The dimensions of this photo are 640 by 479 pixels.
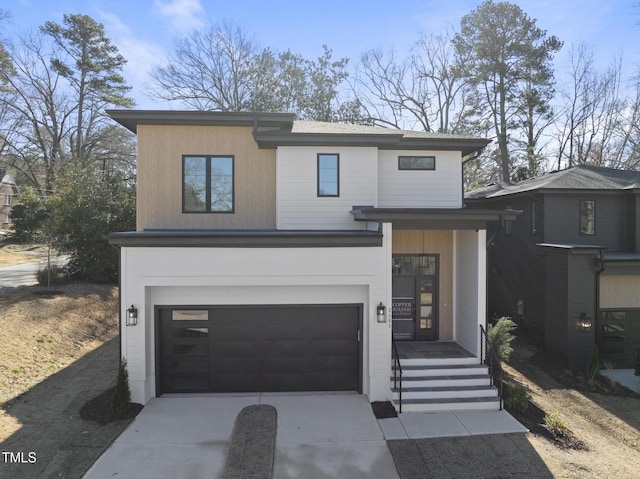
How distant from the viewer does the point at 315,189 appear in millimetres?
10242

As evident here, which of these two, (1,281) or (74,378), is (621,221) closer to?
(74,378)

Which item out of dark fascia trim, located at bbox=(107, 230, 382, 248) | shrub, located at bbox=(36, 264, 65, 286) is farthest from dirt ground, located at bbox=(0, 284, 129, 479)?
dark fascia trim, located at bbox=(107, 230, 382, 248)

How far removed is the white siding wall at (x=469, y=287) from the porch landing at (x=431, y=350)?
228 millimetres

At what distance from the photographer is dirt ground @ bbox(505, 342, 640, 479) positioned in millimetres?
6001

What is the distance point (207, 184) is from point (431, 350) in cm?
737

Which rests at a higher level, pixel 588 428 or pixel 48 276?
pixel 48 276

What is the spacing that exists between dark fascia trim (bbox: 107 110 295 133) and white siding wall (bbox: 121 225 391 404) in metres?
3.96

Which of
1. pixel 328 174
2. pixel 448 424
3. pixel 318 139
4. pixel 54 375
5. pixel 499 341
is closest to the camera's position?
pixel 448 424

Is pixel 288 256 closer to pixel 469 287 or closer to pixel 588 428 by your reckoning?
pixel 469 287

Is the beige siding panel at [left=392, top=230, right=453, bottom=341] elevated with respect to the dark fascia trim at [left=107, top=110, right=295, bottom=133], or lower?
lower

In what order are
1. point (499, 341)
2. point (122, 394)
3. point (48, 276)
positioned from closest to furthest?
1. point (122, 394)
2. point (499, 341)
3. point (48, 276)

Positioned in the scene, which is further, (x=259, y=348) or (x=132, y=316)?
(x=259, y=348)

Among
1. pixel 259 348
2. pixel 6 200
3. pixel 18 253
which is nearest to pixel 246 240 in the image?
pixel 259 348

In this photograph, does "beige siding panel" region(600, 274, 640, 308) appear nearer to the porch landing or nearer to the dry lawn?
Result: the porch landing
